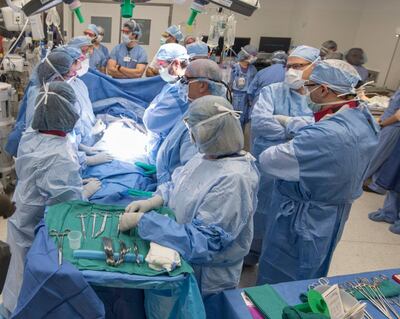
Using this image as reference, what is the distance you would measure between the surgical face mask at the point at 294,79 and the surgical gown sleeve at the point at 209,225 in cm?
127

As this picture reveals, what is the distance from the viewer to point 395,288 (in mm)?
1493

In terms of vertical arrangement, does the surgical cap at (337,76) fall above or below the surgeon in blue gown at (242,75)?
above

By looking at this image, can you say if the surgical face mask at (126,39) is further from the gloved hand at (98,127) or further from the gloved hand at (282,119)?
the gloved hand at (282,119)

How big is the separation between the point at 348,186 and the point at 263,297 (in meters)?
0.71

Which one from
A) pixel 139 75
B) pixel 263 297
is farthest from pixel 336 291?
pixel 139 75

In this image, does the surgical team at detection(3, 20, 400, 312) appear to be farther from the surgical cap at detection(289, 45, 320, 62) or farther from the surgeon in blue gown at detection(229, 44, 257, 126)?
the surgeon in blue gown at detection(229, 44, 257, 126)

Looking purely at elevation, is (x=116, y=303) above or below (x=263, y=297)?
below

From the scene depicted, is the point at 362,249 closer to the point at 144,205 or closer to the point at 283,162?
the point at 283,162

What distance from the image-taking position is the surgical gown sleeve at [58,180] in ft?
5.30

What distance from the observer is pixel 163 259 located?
3.92 feet

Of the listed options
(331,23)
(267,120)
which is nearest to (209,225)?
(267,120)

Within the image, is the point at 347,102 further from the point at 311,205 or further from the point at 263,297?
the point at 263,297

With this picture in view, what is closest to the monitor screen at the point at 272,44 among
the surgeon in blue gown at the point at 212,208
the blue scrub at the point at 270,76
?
the blue scrub at the point at 270,76

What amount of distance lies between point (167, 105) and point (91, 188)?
2.77 feet
